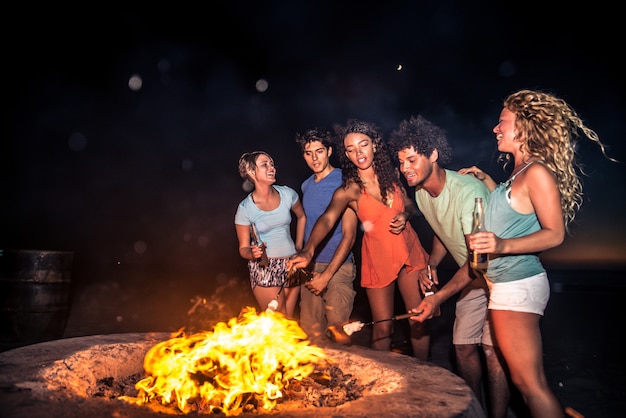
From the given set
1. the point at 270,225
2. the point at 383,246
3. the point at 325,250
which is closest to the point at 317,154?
the point at 270,225

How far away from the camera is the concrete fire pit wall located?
1942 millimetres

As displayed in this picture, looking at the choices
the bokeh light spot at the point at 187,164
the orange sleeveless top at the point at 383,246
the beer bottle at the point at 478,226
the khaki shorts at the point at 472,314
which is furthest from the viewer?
the bokeh light spot at the point at 187,164

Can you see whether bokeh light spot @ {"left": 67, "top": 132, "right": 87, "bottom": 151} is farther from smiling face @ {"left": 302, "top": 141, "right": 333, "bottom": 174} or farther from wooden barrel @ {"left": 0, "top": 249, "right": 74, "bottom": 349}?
smiling face @ {"left": 302, "top": 141, "right": 333, "bottom": 174}

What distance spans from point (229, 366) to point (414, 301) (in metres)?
2.03

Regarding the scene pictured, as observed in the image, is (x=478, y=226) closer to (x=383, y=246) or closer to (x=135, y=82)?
(x=383, y=246)

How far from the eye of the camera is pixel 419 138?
3672 millimetres

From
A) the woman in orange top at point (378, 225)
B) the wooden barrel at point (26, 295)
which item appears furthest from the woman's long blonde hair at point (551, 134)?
the wooden barrel at point (26, 295)

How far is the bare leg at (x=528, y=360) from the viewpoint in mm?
2404

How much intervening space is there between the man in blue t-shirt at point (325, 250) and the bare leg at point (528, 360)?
1.99m

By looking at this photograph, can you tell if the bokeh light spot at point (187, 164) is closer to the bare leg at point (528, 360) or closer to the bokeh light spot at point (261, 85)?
the bokeh light spot at point (261, 85)

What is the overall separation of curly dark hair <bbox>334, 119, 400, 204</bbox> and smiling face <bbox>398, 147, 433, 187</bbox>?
0.48m

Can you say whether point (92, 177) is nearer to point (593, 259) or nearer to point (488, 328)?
point (488, 328)

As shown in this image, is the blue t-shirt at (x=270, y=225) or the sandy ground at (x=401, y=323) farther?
the sandy ground at (x=401, y=323)

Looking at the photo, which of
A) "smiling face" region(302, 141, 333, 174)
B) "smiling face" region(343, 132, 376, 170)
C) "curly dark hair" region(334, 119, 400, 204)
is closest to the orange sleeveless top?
"curly dark hair" region(334, 119, 400, 204)
